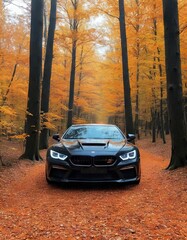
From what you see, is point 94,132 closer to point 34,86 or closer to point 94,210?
point 94,210

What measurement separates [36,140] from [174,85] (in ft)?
18.5

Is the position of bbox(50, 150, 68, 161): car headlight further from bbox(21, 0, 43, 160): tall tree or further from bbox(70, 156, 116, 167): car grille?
bbox(21, 0, 43, 160): tall tree

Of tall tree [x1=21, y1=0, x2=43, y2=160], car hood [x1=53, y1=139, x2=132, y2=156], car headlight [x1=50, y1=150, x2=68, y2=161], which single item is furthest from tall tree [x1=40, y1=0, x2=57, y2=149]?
car headlight [x1=50, y1=150, x2=68, y2=161]

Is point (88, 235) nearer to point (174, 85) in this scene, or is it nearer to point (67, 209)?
point (67, 209)

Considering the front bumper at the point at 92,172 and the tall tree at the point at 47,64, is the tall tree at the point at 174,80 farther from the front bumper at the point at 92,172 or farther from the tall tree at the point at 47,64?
the tall tree at the point at 47,64

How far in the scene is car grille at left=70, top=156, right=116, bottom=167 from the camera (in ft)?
18.3

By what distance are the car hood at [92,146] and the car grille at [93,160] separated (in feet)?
0.34

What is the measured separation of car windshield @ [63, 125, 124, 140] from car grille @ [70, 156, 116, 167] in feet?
4.57

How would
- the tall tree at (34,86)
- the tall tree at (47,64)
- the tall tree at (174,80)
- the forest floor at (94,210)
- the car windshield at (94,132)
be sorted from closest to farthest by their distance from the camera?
Answer: the forest floor at (94,210), the car windshield at (94,132), the tall tree at (174,80), the tall tree at (34,86), the tall tree at (47,64)

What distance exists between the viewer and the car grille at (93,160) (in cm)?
558

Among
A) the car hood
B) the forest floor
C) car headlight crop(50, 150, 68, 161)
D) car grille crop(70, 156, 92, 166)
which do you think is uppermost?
the car hood

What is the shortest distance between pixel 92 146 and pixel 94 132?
1.39m

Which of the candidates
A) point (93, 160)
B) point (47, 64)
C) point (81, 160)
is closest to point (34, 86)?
point (47, 64)

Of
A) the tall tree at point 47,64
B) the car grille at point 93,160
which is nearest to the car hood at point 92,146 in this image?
the car grille at point 93,160
